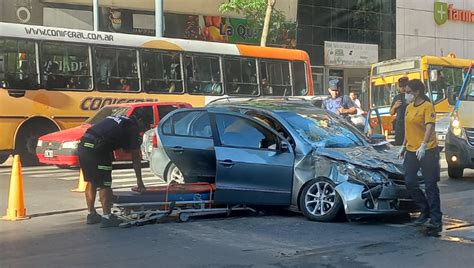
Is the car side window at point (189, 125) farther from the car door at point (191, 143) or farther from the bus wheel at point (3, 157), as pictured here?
the bus wheel at point (3, 157)

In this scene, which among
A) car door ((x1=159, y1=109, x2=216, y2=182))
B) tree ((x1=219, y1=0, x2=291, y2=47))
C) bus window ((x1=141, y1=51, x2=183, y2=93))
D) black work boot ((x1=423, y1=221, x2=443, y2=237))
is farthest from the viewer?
tree ((x1=219, y1=0, x2=291, y2=47))

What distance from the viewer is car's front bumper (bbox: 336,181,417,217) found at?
25.1ft

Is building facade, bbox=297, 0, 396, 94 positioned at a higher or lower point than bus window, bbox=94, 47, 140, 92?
higher

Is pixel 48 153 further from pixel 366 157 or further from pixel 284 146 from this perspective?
pixel 366 157

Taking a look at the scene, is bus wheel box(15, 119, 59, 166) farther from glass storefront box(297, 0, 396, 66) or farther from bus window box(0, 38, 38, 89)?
glass storefront box(297, 0, 396, 66)

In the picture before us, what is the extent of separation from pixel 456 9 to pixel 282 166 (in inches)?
1365

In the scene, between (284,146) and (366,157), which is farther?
(284,146)

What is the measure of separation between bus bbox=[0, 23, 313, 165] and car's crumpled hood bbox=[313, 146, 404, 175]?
30.8 ft

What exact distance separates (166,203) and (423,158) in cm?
322

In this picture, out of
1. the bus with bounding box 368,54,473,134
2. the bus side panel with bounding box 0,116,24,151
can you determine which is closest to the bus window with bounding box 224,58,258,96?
the bus with bounding box 368,54,473,134

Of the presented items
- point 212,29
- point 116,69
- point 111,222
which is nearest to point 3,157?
point 116,69

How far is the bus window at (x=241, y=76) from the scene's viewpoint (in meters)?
19.3

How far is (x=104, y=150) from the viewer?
797cm

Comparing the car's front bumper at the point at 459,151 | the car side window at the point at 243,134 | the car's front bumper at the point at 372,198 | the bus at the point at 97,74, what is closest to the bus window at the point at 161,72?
the bus at the point at 97,74
